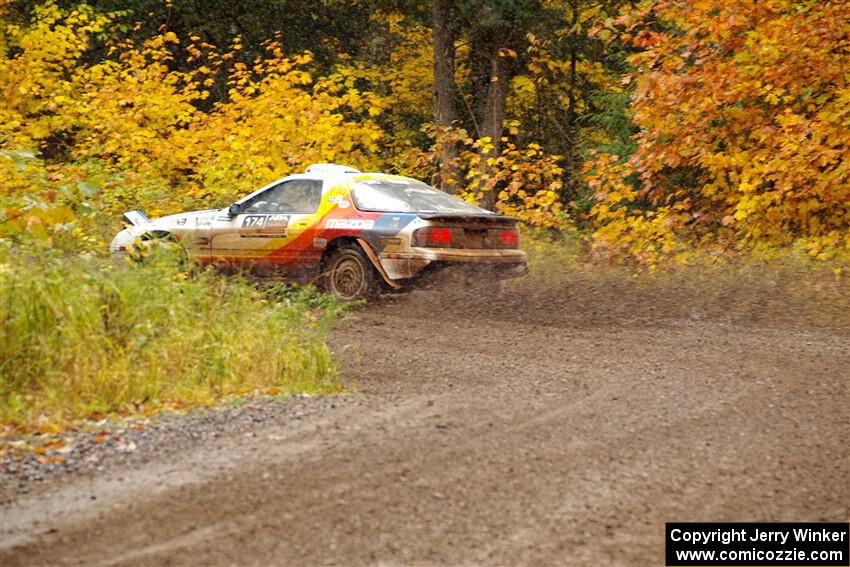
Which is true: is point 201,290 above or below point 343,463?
above

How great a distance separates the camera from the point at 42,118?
834 inches

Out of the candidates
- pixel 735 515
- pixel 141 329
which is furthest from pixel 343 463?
pixel 141 329

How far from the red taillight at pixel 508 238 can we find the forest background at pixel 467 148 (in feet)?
7.19

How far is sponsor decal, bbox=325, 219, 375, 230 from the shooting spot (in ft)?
42.0

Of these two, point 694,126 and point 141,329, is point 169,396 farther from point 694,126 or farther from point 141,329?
point 694,126

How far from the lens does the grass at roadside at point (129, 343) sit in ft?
22.6

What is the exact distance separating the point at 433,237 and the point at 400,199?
2.75 ft

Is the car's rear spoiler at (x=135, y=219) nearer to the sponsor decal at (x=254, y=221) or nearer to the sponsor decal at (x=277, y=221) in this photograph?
the sponsor decal at (x=254, y=221)

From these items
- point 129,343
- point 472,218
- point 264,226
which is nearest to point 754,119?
point 472,218

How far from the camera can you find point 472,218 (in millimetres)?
12852

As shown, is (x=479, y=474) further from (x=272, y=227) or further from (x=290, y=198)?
(x=290, y=198)

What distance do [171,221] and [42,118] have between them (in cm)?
814
